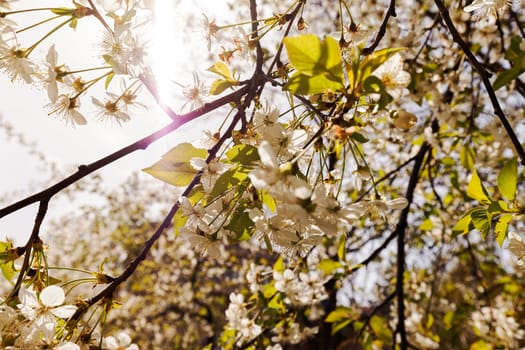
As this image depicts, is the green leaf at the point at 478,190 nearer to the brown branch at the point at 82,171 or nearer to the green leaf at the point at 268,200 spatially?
the green leaf at the point at 268,200

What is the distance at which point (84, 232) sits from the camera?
378 inches

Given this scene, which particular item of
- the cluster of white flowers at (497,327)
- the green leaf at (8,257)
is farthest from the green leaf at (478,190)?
the cluster of white flowers at (497,327)

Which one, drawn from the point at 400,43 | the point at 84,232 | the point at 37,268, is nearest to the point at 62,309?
the point at 37,268

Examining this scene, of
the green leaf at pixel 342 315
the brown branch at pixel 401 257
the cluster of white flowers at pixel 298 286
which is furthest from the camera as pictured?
the green leaf at pixel 342 315

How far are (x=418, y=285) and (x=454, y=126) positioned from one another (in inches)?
75.2

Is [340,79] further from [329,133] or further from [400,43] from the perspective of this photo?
[400,43]

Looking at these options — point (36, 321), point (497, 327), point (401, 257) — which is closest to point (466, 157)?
point (401, 257)

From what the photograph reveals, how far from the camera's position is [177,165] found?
2.64ft

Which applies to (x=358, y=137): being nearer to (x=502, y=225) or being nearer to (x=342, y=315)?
(x=502, y=225)

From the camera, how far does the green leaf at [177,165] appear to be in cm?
79

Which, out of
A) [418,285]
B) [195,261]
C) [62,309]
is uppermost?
[195,261]

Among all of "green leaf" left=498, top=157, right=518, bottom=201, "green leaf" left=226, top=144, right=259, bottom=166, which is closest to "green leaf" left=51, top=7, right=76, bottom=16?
"green leaf" left=226, top=144, right=259, bottom=166

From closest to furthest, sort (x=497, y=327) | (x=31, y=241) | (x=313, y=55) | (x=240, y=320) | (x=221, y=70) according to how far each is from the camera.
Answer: (x=313, y=55) → (x=31, y=241) → (x=221, y=70) → (x=240, y=320) → (x=497, y=327)

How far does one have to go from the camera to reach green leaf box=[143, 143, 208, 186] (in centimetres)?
79
